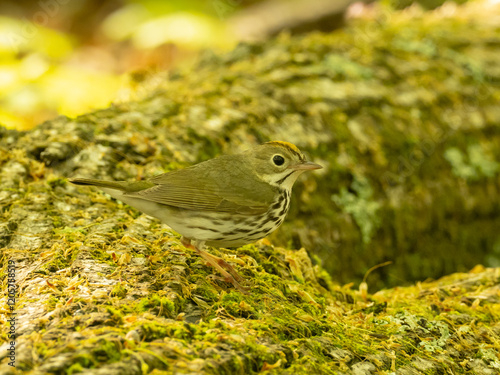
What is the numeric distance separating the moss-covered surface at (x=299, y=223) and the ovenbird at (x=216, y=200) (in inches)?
7.9

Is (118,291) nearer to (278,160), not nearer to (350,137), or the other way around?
(278,160)

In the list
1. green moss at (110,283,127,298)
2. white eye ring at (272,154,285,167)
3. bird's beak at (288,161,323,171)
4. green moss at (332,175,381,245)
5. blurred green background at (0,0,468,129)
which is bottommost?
green moss at (332,175,381,245)

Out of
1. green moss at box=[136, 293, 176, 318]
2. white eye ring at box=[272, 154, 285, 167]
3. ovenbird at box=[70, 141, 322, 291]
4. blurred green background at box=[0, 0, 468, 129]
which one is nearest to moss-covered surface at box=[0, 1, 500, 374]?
green moss at box=[136, 293, 176, 318]

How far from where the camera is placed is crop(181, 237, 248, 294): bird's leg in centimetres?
304

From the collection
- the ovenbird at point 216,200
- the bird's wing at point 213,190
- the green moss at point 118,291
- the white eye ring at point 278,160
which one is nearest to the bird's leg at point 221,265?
the ovenbird at point 216,200

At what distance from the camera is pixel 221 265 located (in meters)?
3.25

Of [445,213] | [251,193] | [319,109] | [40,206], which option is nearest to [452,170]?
[445,213]

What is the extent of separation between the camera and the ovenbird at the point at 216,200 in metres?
3.26

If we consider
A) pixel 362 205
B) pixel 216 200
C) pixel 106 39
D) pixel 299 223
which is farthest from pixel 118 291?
pixel 106 39

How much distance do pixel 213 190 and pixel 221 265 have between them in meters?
0.51

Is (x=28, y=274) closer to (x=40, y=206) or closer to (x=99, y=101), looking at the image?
(x=40, y=206)

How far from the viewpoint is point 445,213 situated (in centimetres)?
532

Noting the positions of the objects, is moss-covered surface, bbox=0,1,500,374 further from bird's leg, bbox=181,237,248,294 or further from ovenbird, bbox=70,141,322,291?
ovenbird, bbox=70,141,322,291

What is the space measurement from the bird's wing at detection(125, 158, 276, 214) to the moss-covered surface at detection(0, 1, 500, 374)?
340mm
